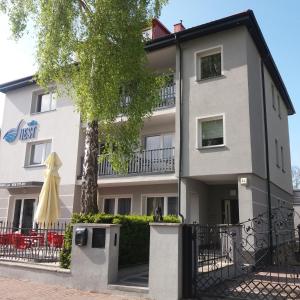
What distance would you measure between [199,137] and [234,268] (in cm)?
623

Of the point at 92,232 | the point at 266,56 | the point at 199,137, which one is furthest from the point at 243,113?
the point at 92,232

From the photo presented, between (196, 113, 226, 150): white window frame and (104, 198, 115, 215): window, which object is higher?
(196, 113, 226, 150): white window frame

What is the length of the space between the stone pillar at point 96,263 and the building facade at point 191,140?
21.1ft

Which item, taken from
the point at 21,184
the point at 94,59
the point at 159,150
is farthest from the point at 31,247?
the point at 21,184

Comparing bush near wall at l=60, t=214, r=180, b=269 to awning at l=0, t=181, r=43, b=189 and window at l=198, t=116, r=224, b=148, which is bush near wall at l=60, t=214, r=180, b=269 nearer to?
window at l=198, t=116, r=224, b=148

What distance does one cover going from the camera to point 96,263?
827cm

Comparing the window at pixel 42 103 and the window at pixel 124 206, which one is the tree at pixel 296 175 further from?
the window at pixel 42 103

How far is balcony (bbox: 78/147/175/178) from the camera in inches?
631

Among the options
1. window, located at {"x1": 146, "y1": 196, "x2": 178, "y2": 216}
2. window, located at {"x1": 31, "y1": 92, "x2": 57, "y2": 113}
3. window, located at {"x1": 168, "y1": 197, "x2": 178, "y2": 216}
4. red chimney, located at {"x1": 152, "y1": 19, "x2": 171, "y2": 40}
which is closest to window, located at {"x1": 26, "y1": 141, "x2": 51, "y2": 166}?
window, located at {"x1": 31, "y1": 92, "x2": 57, "y2": 113}

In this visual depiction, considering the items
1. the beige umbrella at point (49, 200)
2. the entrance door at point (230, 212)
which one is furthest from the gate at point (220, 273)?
the entrance door at point (230, 212)

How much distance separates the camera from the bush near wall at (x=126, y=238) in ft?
30.7

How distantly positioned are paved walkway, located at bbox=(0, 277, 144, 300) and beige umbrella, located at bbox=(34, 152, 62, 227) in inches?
124

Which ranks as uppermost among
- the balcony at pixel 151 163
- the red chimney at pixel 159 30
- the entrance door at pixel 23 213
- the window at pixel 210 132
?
the red chimney at pixel 159 30

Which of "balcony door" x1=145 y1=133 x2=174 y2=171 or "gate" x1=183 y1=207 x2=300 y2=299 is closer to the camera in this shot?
"gate" x1=183 y1=207 x2=300 y2=299
